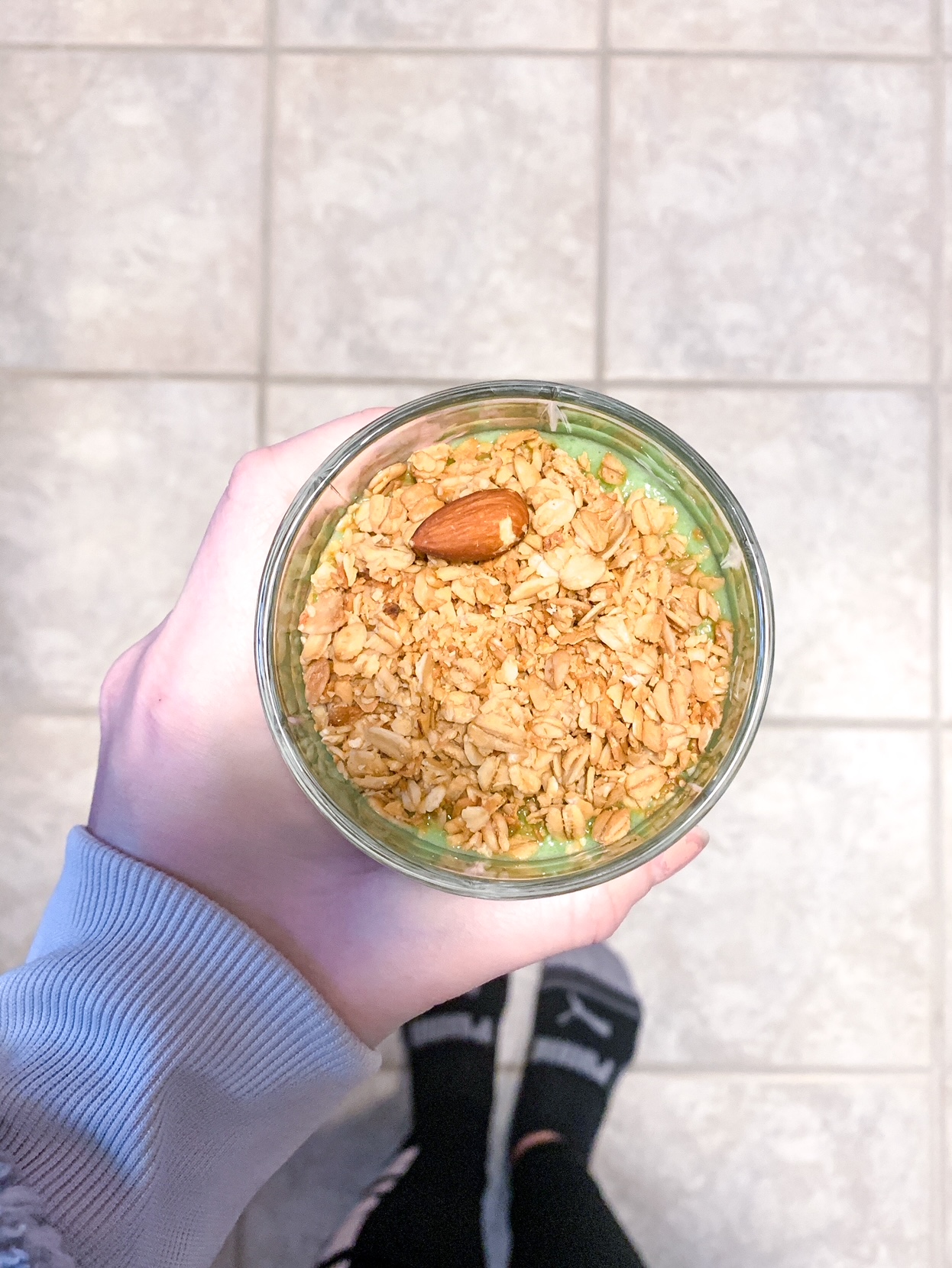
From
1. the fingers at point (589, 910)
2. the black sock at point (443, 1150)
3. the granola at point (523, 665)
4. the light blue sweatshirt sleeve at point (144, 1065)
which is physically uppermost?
the granola at point (523, 665)

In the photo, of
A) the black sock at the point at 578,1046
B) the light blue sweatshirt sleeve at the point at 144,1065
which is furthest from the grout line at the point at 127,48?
the black sock at the point at 578,1046

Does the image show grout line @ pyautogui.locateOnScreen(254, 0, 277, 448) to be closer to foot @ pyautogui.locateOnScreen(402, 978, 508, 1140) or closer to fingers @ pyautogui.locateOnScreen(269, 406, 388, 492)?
fingers @ pyautogui.locateOnScreen(269, 406, 388, 492)

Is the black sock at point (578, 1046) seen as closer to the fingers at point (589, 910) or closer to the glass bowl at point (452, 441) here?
the fingers at point (589, 910)

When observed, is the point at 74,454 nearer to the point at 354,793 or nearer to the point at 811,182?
the point at 354,793

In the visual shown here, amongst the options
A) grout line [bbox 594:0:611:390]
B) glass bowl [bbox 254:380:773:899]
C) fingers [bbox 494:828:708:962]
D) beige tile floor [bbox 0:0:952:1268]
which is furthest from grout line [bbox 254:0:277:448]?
fingers [bbox 494:828:708:962]

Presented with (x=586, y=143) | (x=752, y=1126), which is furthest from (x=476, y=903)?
(x=586, y=143)

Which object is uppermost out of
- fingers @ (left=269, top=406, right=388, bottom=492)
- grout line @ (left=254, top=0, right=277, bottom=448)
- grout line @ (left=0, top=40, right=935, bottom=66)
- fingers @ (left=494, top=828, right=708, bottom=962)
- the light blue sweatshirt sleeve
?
grout line @ (left=0, top=40, right=935, bottom=66)

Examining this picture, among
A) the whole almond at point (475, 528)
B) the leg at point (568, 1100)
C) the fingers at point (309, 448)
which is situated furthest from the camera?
the leg at point (568, 1100)
